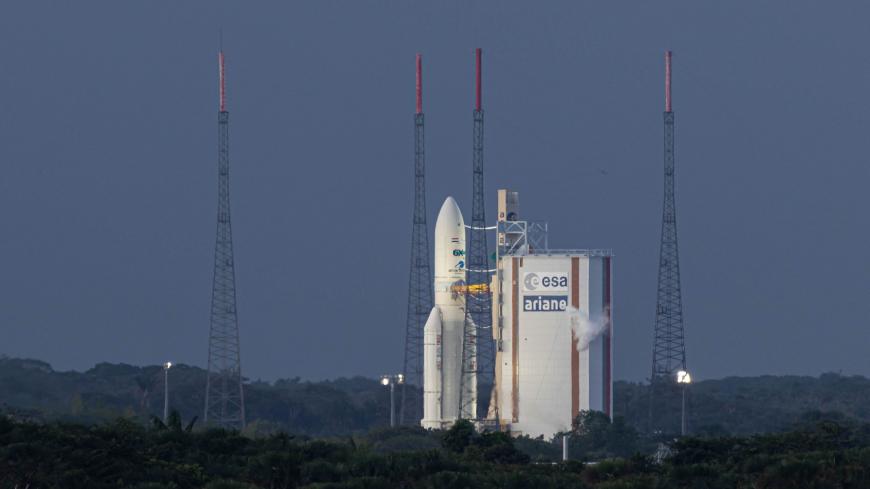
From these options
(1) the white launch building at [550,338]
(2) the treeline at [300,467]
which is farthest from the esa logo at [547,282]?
(2) the treeline at [300,467]

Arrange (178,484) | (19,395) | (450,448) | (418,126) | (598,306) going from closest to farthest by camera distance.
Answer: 1. (178,484)
2. (450,448)
3. (598,306)
4. (418,126)
5. (19,395)

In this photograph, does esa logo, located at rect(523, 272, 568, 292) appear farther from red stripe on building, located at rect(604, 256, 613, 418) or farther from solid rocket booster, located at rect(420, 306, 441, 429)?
solid rocket booster, located at rect(420, 306, 441, 429)

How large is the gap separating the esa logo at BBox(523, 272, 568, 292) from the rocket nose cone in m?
7.28

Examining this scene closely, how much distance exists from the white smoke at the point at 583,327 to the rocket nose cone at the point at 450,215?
9.89 m

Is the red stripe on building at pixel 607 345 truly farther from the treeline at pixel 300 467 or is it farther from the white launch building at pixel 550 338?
the treeline at pixel 300 467

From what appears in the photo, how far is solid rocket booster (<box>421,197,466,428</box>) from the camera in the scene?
124500mm

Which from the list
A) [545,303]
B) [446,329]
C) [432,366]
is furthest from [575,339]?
[432,366]

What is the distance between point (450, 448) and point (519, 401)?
2651 cm

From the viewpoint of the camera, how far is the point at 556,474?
76.1 m

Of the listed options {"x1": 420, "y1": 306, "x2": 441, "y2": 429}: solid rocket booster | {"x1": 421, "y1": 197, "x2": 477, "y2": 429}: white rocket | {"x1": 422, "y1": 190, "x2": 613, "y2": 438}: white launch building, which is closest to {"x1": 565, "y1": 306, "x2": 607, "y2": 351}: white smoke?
{"x1": 422, "y1": 190, "x2": 613, "y2": 438}: white launch building

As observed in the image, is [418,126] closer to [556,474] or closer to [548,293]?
[548,293]

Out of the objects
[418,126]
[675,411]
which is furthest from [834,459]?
[675,411]

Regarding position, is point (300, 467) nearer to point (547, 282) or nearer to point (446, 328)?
point (547, 282)

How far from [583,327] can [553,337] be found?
1852 millimetres
